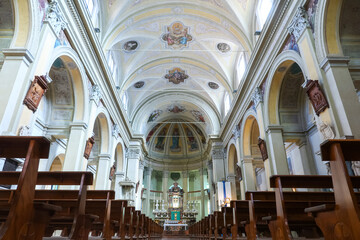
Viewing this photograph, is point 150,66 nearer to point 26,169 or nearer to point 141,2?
point 141,2

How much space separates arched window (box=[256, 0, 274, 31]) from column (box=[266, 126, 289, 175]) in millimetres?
4141

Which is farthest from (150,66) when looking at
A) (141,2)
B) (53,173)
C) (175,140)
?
(53,173)

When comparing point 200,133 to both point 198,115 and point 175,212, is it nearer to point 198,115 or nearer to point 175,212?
point 198,115

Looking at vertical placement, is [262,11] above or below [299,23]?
above

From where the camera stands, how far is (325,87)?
217 inches

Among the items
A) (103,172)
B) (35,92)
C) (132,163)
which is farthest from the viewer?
(132,163)

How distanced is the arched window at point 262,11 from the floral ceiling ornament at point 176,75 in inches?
292

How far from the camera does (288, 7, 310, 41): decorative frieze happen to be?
636cm

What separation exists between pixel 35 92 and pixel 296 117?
345 inches

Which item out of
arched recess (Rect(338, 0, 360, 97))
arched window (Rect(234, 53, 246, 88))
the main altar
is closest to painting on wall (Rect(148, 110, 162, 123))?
the main altar

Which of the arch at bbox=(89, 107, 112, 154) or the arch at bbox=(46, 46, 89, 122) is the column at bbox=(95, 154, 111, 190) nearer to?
the arch at bbox=(89, 107, 112, 154)

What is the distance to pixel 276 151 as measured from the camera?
826 centimetres

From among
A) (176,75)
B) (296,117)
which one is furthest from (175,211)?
(296,117)

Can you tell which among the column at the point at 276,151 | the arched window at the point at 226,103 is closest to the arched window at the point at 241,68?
the arched window at the point at 226,103
